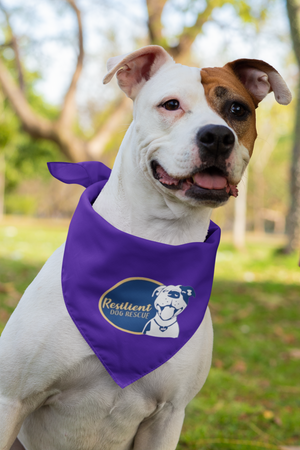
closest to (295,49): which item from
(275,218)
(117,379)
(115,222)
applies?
(115,222)

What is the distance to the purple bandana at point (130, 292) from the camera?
6.53 feet

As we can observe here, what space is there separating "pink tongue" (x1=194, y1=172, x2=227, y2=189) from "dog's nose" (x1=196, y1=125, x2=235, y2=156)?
0.12m

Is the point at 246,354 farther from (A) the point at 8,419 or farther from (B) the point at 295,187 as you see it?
(B) the point at 295,187

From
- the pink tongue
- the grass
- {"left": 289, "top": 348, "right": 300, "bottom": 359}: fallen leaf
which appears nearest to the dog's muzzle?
the pink tongue

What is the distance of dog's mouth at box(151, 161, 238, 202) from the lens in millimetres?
1898

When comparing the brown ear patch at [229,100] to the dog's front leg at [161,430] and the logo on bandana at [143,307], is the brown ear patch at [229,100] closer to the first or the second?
the logo on bandana at [143,307]

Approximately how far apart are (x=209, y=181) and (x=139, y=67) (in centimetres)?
78

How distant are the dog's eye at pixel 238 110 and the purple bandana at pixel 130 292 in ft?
2.21

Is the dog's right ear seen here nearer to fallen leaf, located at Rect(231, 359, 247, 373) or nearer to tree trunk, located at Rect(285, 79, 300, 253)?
fallen leaf, located at Rect(231, 359, 247, 373)

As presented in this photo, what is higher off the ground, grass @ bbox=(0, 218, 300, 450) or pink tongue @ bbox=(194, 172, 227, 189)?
pink tongue @ bbox=(194, 172, 227, 189)

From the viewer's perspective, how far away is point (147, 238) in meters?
2.14

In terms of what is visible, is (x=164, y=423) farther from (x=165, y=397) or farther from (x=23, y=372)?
(x=23, y=372)

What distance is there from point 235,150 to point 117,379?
Result: 1.15 meters

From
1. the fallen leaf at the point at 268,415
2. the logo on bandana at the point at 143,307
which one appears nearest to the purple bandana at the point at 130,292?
the logo on bandana at the point at 143,307
